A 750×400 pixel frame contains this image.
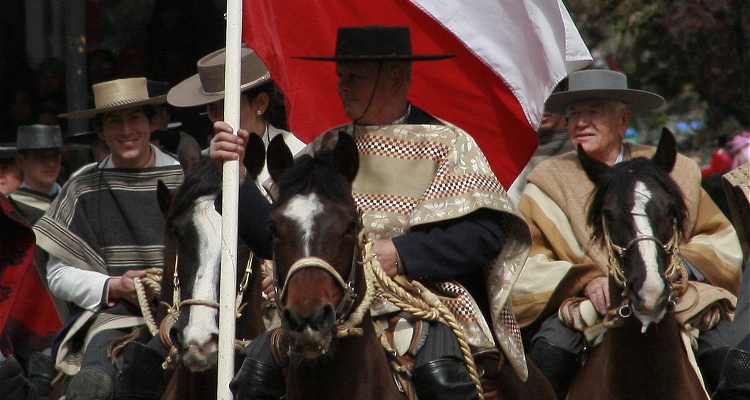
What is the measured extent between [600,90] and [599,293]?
4.70 ft

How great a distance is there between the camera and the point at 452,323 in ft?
18.6

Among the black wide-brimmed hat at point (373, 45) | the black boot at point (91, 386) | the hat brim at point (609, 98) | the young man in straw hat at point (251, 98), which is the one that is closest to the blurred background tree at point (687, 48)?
the hat brim at point (609, 98)

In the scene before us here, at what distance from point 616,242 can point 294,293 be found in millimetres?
2421

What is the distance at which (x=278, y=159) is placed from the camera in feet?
18.0

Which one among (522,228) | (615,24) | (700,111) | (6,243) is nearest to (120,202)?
(6,243)

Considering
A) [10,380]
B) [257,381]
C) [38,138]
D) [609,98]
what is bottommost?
[38,138]

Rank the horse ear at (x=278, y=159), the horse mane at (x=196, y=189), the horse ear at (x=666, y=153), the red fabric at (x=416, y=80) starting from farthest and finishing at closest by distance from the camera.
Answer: the red fabric at (x=416, y=80) → the horse ear at (x=666, y=153) → the horse mane at (x=196, y=189) → the horse ear at (x=278, y=159)

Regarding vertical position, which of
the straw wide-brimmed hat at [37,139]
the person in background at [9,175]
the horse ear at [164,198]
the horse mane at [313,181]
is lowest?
the person in background at [9,175]

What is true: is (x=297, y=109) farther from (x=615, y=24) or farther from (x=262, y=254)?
(x=615, y=24)

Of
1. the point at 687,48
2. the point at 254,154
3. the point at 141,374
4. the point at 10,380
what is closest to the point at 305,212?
the point at 254,154

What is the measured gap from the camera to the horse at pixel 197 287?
6.04 metres

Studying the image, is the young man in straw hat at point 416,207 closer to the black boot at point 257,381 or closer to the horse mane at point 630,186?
the black boot at point 257,381

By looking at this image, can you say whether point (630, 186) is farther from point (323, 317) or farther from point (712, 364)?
point (323, 317)

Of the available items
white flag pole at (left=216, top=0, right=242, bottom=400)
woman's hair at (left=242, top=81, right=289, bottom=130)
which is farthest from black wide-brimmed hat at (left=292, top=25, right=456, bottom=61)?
woman's hair at (left=242, top=81, right=289, bottom=130)
